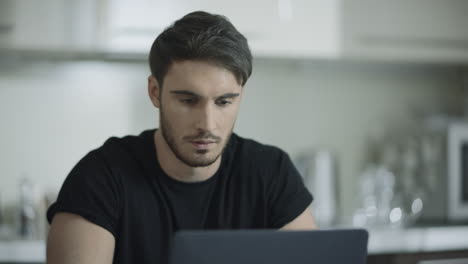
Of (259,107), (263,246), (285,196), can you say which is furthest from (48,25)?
(263,246)

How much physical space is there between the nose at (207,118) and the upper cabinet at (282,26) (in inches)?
53.2

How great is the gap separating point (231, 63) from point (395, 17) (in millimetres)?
1719

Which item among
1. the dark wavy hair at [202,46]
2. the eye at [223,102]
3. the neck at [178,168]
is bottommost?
the neck at [178,168]

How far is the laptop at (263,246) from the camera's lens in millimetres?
937

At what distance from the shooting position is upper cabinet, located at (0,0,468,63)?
2.51 metres

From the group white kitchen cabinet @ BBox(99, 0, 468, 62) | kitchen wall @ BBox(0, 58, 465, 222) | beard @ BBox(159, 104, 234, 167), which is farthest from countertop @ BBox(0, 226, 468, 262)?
beard @ BBox(159, 104, 234, 167)

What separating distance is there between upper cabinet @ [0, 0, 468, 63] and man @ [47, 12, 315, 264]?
44.8 inches

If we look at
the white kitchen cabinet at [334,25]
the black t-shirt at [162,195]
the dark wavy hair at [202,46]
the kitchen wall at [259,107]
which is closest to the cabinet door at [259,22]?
the white kitchen cabinet at [334,25]

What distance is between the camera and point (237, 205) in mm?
1473

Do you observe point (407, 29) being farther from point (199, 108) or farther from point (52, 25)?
point (199, 108)

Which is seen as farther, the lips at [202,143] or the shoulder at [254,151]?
the shoulder at [254,151]

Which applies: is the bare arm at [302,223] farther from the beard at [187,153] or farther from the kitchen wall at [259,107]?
the kitchen wall at [259,107]

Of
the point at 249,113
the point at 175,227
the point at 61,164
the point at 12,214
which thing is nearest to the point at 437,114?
the point at 249,113

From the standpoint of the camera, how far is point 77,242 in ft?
4.09
